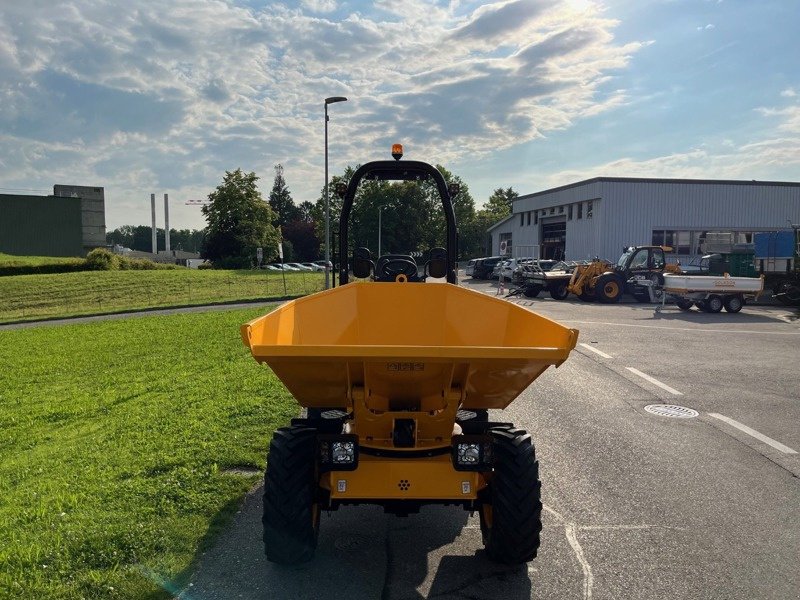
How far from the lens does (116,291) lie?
33.8 m

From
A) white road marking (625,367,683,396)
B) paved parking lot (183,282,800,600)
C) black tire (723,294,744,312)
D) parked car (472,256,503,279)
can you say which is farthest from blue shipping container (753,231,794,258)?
parked car (472,256,503,279)

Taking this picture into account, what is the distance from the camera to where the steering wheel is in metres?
6.31

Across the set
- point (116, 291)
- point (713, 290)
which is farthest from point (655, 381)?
point (116, 291)

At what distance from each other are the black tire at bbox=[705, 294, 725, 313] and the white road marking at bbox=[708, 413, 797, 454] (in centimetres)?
1486

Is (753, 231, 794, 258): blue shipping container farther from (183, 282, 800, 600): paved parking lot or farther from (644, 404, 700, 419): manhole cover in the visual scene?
(644, 404, 700, 419): manhole cover

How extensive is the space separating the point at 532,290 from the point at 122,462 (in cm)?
2269

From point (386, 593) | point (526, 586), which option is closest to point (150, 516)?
point (386, 593)

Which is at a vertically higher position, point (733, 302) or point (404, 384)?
point (404, 384)

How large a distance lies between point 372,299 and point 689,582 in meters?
2.81

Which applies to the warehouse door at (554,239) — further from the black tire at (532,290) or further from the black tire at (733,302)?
the black tire at (733,302)

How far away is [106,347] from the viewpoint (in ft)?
49.3

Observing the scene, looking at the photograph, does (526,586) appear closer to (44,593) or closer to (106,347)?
(44,593)

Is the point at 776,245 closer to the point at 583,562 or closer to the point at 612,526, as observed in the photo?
the point at 612,526

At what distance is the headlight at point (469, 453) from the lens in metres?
3.67
